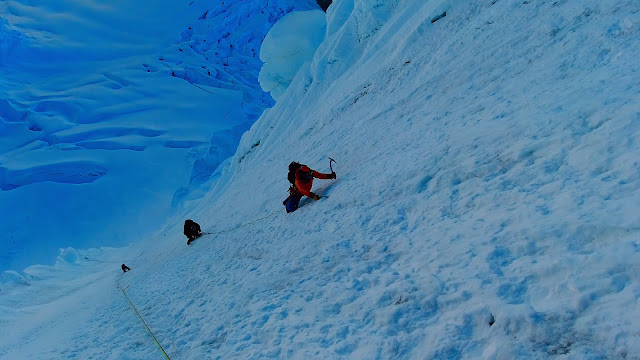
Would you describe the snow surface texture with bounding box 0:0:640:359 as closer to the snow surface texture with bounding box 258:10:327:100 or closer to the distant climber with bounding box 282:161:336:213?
the distant climber with bounding box 282:161:336:213

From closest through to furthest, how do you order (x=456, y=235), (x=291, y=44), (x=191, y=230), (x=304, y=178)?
(x=456, y=235) < (x=304, y=178) < (x=191, y=230) < (x=291, y=44)

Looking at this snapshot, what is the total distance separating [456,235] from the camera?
3699mm

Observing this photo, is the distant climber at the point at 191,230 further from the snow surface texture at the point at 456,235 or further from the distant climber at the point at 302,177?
the distant climber at the point at 302,177

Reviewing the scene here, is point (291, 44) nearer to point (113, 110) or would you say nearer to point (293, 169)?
point (293, 169)

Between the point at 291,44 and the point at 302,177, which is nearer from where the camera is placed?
the point at 302,177

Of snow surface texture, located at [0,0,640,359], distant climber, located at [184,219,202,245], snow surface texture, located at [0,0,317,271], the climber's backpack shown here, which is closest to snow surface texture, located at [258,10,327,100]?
snow surface texture, located at [0,0,317,271]

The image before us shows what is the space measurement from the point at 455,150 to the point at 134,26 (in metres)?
60.7

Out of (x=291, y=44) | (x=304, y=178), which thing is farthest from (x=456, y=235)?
(x=291, y=44)

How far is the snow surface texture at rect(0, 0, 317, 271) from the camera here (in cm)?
2816

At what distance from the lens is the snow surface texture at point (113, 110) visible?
28.2m

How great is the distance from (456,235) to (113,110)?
140 ft

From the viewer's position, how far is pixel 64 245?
26453 mm

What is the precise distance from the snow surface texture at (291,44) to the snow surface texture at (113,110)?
10.4 meters

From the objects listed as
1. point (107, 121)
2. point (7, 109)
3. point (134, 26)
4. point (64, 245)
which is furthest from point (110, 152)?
point (134, 26)
